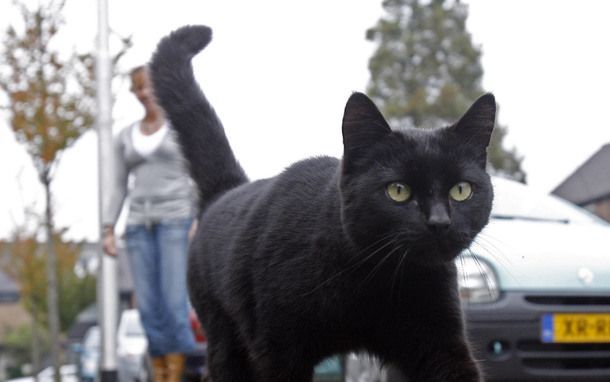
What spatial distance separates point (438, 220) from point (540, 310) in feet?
8.64

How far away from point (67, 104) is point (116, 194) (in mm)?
7452

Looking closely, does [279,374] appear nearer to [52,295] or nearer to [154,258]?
[154,258]

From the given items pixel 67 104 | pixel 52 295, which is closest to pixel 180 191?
pixel 67 104

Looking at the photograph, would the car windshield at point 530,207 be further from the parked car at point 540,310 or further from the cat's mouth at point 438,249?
the cat's mouth at point 438,249

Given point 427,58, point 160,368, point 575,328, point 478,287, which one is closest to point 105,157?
point 160,368

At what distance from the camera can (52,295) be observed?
577 inches

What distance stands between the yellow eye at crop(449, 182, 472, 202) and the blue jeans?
3034mm

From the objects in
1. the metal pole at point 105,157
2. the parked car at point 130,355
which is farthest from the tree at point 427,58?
the metal pole at point 105,157

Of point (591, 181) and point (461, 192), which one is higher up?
point (461, 192)

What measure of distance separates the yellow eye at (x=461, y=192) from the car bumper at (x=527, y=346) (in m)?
2.19

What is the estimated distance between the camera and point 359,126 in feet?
10.0

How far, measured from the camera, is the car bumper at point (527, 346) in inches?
204

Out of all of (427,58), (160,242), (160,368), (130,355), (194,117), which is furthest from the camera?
(427,58)

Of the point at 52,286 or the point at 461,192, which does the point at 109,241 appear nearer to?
the point at 461,192
